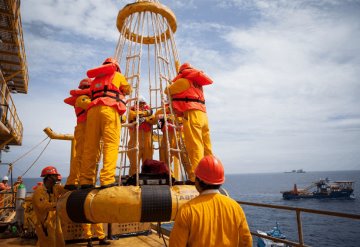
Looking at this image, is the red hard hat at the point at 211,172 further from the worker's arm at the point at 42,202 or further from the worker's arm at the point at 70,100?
the worker's arm at the point at 70,100

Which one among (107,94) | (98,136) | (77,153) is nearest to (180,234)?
(98,136)

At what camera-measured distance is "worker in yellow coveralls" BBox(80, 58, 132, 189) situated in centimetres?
377

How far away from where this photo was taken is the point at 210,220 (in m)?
1.74

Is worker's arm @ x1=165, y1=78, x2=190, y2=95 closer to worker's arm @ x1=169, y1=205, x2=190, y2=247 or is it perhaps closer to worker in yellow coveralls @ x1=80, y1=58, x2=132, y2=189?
worker in yellow coveralls @ x1=80, y1=58, x2=132, y2=189

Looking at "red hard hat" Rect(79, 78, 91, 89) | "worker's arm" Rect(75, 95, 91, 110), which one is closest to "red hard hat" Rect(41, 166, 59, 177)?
"worker's arm" Rect(75, 95, 91, 110)

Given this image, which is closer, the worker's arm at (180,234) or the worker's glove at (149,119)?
the worker's arm at (180,234)

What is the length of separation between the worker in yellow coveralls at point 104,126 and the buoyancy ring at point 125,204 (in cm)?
44

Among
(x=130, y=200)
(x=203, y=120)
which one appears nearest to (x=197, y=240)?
(x=130, y=200)

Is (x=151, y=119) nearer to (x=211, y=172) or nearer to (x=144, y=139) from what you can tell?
(x=144, y=139)

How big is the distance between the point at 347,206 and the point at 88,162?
62.0 meters

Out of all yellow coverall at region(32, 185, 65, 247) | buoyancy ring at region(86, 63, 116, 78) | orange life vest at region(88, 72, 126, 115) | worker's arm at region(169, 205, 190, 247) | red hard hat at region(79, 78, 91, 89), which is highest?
red hard hat at region(79, 78, 91, 89)

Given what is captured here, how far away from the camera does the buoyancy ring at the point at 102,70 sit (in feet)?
13.3

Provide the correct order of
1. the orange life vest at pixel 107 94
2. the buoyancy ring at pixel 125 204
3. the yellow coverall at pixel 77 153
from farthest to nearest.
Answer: the yellow coverall at pixel 77 153
the orange life vest at pixel 107 94
the buoyancy ring at pixel 125 204

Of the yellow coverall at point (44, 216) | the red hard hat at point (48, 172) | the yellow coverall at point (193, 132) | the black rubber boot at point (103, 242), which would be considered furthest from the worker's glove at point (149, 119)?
the black rubber boot at point (103, 242)
